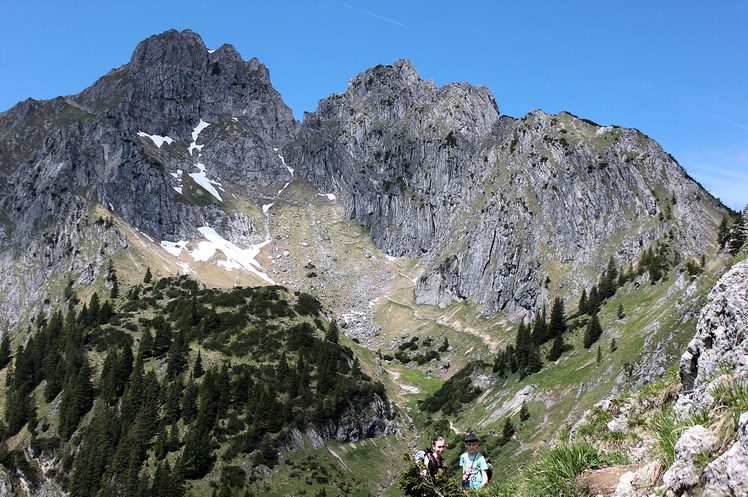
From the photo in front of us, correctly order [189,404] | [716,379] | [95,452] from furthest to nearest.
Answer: [189,404] → [95,452] → [716,379]

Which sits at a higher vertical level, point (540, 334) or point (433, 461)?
point (540, 334)

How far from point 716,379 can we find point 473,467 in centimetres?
675

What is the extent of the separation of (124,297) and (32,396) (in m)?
46.8

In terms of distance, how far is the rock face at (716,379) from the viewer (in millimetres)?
6691

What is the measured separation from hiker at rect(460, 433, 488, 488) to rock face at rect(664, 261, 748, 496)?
16.5 feet


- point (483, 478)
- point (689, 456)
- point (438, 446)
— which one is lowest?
point (483, 478)

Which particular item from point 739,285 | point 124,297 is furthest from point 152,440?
point 739,285

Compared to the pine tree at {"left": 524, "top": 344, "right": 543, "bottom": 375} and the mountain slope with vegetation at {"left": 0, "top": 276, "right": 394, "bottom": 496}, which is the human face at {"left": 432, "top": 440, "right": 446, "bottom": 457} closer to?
the mountain slope with vegetation at {"left": 0, "top": 276, "right": 394, "bottom": 496}

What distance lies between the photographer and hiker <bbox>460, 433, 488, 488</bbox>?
44.6 feet

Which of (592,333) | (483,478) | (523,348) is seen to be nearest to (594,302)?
(523,348)

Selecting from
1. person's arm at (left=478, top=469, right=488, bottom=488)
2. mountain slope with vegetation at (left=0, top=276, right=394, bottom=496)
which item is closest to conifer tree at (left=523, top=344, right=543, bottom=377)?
mountain slope with vegetation at (left=0, top=276, right=394, bottom=496)

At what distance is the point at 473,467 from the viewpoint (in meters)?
13.9

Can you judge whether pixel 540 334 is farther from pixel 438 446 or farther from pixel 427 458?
pixel 438 446

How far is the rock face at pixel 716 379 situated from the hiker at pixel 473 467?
16.5ft
